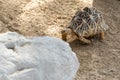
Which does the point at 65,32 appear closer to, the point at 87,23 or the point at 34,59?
the point at 87,23

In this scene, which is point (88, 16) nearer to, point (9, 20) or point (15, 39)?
point (9, 20)

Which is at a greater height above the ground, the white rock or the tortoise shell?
the white rock

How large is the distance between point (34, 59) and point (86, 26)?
4.11 feet

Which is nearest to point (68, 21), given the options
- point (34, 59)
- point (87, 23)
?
point (87, 23)

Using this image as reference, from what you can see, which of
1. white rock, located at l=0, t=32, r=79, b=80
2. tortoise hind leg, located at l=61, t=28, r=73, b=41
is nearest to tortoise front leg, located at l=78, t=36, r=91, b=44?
tortoise hind leg, located at l=61, t=28, r=73, b=41

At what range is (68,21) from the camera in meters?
3.14

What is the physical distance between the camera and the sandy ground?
8.42 feet

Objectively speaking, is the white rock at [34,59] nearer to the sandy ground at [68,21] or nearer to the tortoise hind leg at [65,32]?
the sandy ground at [68,21]

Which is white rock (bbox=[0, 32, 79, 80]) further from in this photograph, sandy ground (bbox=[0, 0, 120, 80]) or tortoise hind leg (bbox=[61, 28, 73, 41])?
tortoise hind leg (bbox=[61, 28, 73, 41])

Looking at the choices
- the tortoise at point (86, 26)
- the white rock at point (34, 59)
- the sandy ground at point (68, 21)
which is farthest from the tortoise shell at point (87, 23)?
the white rock at point (34, 59)

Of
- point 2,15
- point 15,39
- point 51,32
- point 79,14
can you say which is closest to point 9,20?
point 2,15

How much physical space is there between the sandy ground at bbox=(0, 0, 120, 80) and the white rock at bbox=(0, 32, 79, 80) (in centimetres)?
72

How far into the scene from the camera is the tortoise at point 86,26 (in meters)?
2.79

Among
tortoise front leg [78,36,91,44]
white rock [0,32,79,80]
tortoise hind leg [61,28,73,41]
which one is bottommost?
tortoise front leg [78,36,91,44]
